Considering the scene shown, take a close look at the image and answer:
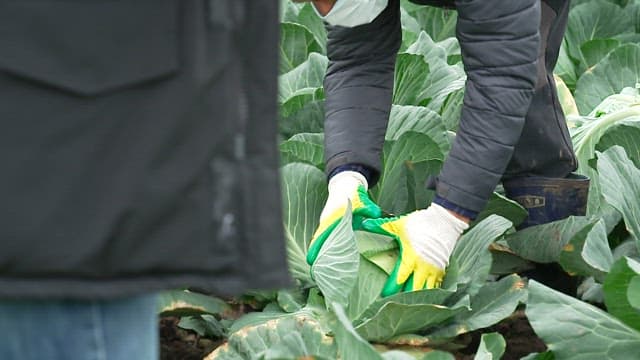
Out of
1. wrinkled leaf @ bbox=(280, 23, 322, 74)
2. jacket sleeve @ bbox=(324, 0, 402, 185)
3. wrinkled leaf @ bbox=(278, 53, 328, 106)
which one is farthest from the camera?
wrinkled leaf @ bbox=(280, 23, 322, 74)

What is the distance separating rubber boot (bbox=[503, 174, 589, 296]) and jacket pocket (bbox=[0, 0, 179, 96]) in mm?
1923

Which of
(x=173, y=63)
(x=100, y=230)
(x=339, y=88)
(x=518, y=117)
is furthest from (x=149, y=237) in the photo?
(x=339, y=88)

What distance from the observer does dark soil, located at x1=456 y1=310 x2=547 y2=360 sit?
2.71m

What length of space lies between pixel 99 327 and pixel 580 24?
380 centimetres

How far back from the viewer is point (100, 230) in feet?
3.65

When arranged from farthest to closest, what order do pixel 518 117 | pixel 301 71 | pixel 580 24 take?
pixel 580 24
pixel 301 71
pixel 518 117

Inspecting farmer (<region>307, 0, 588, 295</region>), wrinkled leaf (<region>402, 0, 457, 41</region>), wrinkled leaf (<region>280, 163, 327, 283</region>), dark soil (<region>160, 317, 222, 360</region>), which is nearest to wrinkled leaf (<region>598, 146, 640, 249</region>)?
farmer (<region>307, 0, 588, 295</region>)

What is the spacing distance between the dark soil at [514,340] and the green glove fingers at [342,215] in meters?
0.37

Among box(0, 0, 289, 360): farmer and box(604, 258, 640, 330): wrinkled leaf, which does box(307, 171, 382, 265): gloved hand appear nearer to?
box(604, 258, 640, 330): wrinkled leaf

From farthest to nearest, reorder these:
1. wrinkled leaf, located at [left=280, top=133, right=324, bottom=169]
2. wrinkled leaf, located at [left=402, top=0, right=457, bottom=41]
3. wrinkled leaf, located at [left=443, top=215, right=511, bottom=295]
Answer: wrinkled leaf, located at [left=402, top=0, right=457, bottom=41]
wrinkled leaf, located at [left=280, top=133, right=324, bottom=169]
wrinkled leaf, located at [left=443, top=215, right=511, bottom=295]

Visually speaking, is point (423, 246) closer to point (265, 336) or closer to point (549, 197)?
point (265, 336)

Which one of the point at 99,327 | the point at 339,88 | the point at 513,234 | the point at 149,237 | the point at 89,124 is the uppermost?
the point at 89,124

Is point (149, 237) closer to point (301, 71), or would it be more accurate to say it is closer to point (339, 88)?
point (339, 88)

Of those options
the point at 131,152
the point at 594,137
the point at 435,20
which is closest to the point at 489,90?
the point at 594,137
